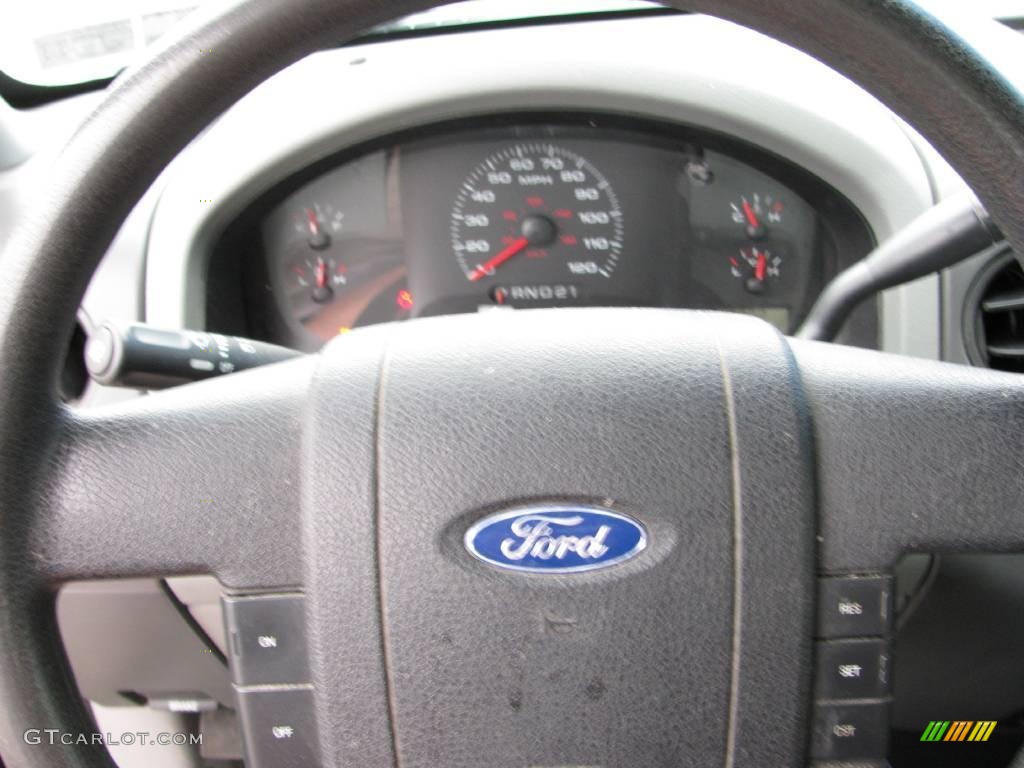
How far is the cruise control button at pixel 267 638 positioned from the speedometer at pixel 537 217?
88cm

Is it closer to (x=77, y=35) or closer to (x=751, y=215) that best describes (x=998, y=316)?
(x=751, y=215)

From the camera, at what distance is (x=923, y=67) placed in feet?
1.89

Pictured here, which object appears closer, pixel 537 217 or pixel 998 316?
pixel 998 316

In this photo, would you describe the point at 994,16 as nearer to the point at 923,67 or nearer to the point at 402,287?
the point at 402,287

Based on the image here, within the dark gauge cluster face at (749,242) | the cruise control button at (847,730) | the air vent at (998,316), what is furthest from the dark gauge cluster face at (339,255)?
the cruise control button at (847,730)

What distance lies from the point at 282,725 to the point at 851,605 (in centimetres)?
40

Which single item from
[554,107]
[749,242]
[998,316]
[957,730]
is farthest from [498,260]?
[957,730]

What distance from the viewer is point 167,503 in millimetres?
707

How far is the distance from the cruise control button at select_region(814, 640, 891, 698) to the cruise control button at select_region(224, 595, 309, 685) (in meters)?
0.35

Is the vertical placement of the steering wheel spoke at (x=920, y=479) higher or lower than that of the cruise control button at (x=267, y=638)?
higher

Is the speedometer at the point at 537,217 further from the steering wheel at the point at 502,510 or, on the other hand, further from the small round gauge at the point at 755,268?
the steering wheel at the point at 502,510

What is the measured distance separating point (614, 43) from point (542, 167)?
211 millimetres

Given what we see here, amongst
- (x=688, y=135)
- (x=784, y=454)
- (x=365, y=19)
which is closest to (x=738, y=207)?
(x=688, y=135)

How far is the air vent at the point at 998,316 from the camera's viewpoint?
1.24 metres
